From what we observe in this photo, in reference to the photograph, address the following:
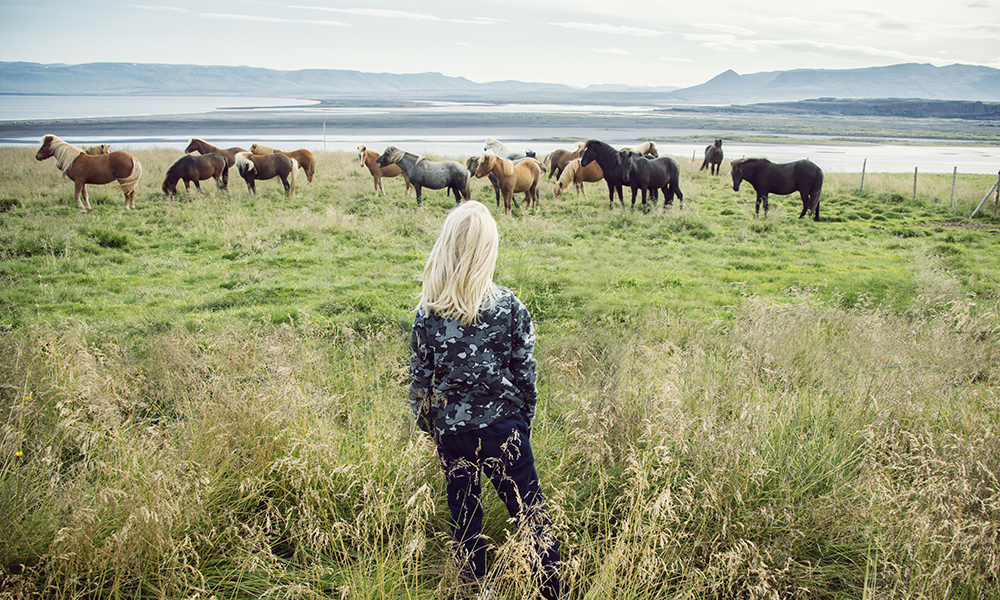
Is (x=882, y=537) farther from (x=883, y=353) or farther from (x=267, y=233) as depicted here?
(x=267, y=233)

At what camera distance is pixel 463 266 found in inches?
95.0

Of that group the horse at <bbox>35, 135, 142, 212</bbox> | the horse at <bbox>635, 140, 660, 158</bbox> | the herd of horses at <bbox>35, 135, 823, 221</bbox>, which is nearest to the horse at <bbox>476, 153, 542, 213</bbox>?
the herd of horses at <bbox>35, 135, 823, 221</bbox>

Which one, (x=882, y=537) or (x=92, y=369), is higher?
(x=92, y=369)

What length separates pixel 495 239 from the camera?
247 cm

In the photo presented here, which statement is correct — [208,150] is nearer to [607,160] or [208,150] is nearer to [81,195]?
[81,195]

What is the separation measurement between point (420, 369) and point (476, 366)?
1.02 ft

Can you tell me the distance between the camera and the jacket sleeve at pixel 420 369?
103 inches

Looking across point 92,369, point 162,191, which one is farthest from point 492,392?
point 162,191

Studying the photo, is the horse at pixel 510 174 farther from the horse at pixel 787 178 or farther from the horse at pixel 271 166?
the horse at pixel 271 166

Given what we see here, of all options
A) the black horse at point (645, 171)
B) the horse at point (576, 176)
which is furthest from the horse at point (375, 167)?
the black horse at point (645, 171)

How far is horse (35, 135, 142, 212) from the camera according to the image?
14.0m

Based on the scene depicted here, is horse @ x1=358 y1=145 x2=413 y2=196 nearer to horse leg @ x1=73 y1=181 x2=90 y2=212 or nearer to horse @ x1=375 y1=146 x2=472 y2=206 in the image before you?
horse @ x1=375 y1=146 x2=472 y2=206

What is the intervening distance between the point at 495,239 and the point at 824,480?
2462 millimetres

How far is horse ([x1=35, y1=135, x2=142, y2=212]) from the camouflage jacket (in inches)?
584
